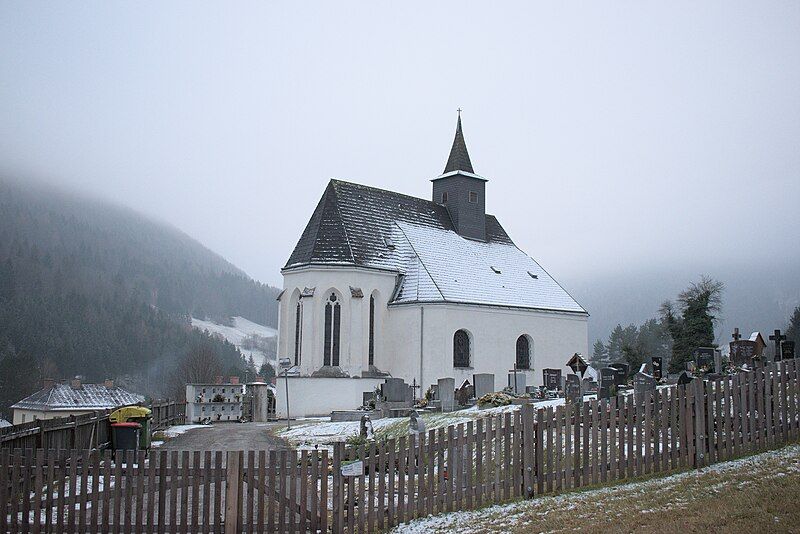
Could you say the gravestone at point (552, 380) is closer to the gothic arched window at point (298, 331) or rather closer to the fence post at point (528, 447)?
the gothic arched window at point (298, 331)

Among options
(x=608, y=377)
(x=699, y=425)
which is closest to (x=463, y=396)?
(x=608, y=377)

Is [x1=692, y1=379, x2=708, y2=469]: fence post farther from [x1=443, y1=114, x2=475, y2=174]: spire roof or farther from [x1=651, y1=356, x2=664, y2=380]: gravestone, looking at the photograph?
[x1=443, y1=114, x2=475, y2=174]: spire roof

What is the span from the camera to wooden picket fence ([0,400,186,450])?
12.7 m

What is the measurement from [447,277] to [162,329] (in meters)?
115

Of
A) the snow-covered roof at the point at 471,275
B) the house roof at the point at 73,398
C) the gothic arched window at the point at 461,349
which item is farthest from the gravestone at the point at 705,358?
the house roof at the point at 73,398

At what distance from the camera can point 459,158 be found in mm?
45031

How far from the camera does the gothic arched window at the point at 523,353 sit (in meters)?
40.5

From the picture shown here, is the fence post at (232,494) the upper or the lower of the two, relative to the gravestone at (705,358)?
lower

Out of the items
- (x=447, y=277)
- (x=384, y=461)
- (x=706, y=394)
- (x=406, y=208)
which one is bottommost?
(x=384, y=461)

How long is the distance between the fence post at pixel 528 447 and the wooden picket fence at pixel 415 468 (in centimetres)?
1

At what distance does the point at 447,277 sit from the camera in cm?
3838

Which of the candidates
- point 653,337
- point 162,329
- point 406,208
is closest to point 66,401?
point 406,208

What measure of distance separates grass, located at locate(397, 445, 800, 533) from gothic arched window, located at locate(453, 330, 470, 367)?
2597cm

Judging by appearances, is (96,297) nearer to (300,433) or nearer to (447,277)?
(447,277)
